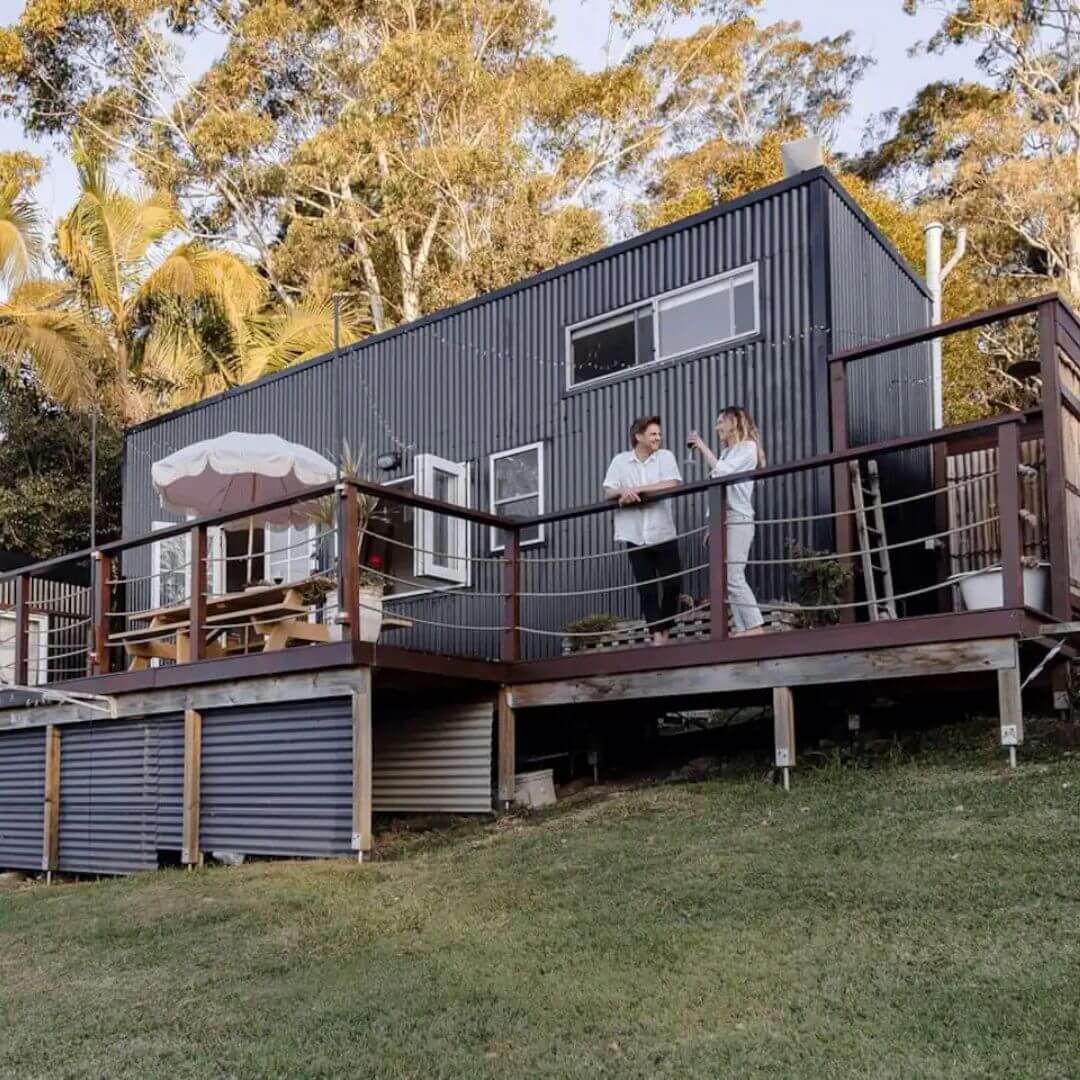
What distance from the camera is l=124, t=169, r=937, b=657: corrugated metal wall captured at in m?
9.63

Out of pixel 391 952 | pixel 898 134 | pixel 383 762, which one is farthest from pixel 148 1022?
pixel 898 134

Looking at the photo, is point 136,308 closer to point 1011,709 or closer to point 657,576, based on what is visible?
point 657,576

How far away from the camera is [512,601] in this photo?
9.41 m

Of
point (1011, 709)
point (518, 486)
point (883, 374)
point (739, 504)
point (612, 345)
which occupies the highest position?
point (612, 345)

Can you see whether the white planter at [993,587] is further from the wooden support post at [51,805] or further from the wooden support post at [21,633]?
the wooden support post at [21,633]

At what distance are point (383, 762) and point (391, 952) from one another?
12.2ft

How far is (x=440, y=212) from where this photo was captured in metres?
→ 24.8

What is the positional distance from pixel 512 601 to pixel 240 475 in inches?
113

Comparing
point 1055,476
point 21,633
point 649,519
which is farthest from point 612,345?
point 21,633

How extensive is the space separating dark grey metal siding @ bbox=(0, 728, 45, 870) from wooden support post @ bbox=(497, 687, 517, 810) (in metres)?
4.00

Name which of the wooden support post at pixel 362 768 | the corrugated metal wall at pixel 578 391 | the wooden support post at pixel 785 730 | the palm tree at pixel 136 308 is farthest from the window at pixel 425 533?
the palm tree at pixel 136 308

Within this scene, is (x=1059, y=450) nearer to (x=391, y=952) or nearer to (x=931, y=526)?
(x=931, y=526)

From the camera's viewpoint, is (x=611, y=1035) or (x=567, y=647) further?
(x=567, y=647)

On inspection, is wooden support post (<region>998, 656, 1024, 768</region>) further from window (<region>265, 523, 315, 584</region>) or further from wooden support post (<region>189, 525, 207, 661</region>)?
window (<region>265, 523, 315, 584</region>)
